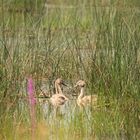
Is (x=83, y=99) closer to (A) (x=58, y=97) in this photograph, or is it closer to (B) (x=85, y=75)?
(A) (x=58, y=97)

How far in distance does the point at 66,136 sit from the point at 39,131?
0.85ft

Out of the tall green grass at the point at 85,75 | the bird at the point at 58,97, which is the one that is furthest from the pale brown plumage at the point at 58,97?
the tall green grass at the point at 85,75

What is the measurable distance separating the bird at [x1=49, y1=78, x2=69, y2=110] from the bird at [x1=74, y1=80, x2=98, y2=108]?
0.19 meters

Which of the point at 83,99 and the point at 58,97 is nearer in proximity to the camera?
the point at 83,99

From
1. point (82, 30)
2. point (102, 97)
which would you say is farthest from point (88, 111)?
point (82, 30)

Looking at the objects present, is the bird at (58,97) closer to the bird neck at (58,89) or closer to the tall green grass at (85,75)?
the bird neck at (58,89)

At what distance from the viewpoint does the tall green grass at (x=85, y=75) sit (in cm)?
622

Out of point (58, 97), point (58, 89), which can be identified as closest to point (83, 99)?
point (58, 97)

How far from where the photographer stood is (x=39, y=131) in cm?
623

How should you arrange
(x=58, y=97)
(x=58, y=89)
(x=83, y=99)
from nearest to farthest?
(x=83, y=99) < (x=58, y=97) < (x=58, y=89)

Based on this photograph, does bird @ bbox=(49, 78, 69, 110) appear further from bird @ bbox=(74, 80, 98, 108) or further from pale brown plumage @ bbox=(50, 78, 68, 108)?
bird @ bbox=(74, 80, 98, 108)

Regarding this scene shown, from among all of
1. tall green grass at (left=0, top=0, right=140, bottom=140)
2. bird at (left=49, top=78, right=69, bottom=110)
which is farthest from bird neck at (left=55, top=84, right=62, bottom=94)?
tall green grass at (left=0, top=0, right=140, bottom=140)

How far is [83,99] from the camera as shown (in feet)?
25.0

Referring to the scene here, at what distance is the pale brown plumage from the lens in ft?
25.4
